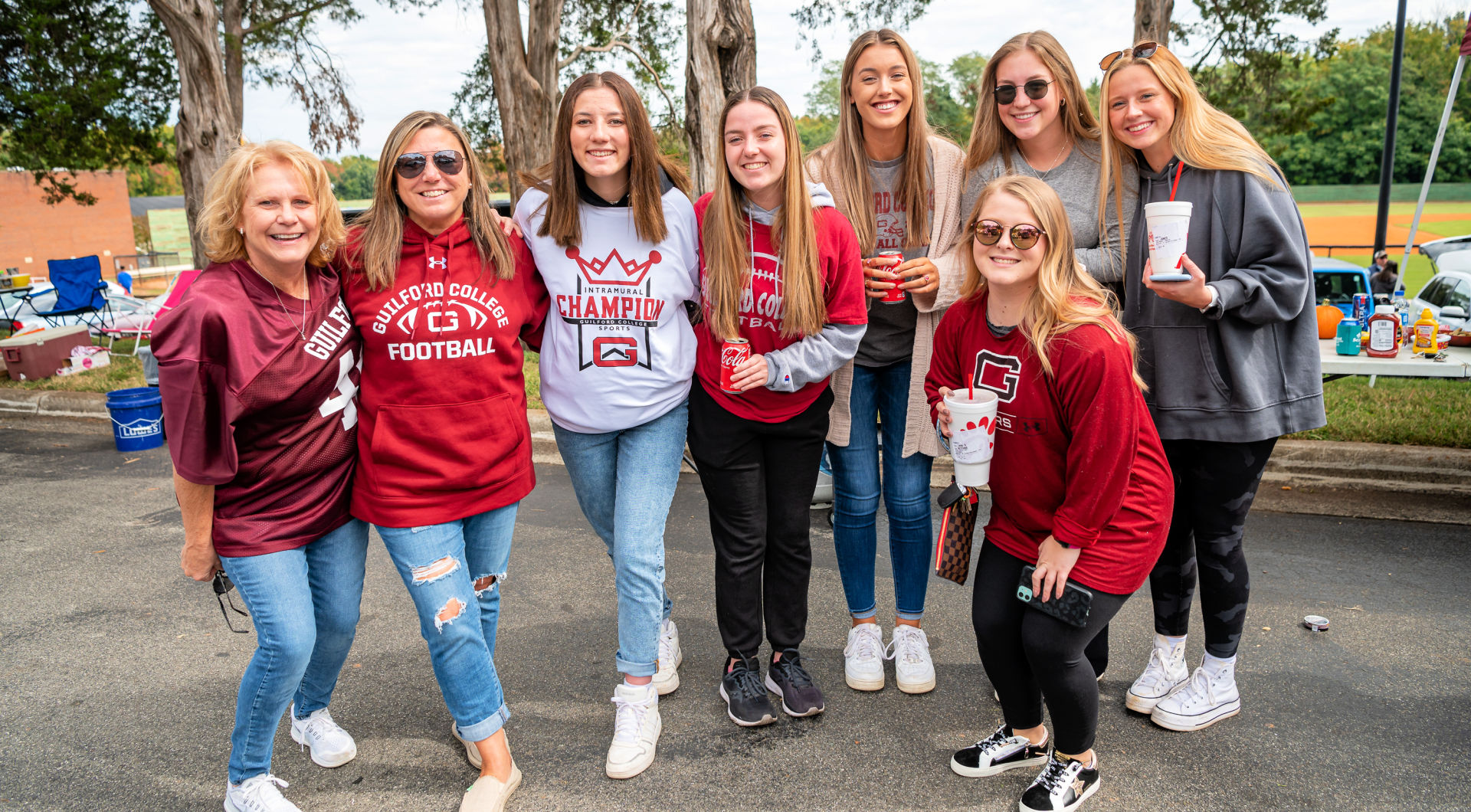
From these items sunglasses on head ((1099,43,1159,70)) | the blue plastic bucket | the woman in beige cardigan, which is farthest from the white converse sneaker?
the blue plastic bucket

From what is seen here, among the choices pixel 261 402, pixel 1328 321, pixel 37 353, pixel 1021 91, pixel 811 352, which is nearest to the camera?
pixel 261 402

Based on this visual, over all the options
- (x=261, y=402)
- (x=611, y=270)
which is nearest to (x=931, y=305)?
(x=611, y=270)

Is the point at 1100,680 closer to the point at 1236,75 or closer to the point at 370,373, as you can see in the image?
the point at 370,373

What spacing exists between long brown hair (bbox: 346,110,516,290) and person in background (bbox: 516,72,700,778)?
7.7 inches

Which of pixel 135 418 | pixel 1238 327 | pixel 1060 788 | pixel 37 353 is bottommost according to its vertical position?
pixel 1060 788

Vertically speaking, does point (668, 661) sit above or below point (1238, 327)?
below

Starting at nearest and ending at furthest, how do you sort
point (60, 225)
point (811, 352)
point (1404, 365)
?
point (811, 352), point (1404, 365), point (60, 225)

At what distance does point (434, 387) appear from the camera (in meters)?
2.51

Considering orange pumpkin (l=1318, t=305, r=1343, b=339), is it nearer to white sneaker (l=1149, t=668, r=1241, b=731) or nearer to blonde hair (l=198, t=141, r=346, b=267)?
white sneaker (l=1149, t=668, r=1241, b=731)

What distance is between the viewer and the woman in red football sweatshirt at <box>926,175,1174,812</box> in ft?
7.68

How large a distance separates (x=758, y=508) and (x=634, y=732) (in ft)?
2.76

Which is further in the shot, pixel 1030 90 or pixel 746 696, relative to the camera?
pixel 746 696

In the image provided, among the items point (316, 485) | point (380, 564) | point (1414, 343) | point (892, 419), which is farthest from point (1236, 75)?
point (316, 485)

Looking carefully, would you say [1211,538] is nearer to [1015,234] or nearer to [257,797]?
[1015,234]
